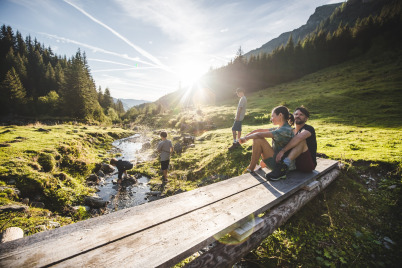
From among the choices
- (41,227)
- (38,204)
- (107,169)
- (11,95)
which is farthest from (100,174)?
(11,95)

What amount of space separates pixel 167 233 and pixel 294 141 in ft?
12.0

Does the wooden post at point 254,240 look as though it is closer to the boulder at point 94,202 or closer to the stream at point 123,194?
the stream at point 123,194

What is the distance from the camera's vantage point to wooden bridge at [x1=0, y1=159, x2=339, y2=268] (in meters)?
1.97

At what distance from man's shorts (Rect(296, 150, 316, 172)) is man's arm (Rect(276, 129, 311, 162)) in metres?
0.69

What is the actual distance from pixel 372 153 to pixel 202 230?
7.93 meters

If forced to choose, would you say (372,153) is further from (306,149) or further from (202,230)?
(202,230)

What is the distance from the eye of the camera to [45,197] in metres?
6.52

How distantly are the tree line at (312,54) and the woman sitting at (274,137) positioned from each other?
56723mm

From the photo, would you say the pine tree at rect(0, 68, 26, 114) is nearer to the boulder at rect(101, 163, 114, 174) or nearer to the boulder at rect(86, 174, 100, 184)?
the boulder at rect(101, 163, 114, 174)

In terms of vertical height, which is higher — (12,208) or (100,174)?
(12,208)

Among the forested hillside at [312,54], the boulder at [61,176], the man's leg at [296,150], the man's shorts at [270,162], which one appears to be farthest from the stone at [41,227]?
the forested hillside at [312,54]

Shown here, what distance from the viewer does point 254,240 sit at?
312 cm

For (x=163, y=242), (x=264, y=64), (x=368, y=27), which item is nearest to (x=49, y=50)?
(x=264, y=64)

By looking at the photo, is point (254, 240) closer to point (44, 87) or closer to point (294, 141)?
point (294, 141)
